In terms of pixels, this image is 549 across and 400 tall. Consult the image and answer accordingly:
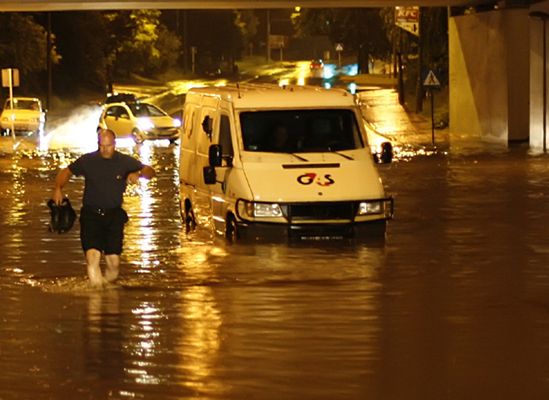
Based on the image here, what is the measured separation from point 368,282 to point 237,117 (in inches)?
170

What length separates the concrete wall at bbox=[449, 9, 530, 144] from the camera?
4225cm

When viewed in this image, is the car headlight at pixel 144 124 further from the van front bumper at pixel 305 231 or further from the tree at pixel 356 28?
the tree at pixel 356 28

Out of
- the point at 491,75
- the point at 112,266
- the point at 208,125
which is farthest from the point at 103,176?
the point at 491,75

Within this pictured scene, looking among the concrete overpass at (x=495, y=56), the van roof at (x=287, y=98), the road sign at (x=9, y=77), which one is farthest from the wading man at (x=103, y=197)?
the road sign at (x=9, y=77)

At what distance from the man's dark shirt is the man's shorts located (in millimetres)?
70

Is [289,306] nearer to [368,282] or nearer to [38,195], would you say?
[368,282]

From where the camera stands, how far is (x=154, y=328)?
40.9ft

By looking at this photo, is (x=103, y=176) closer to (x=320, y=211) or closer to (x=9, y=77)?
(x=320, y=211)

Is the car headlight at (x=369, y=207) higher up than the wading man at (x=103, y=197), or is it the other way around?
the wading man at (x=103, y=197)

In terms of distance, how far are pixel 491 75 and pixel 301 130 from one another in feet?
84.9

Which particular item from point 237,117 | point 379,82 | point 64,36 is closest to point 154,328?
point 237,117

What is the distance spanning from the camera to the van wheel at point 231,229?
18.0 m

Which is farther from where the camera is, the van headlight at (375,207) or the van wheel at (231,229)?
the van wheel at (231,229)

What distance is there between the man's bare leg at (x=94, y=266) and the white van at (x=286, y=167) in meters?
3.37
